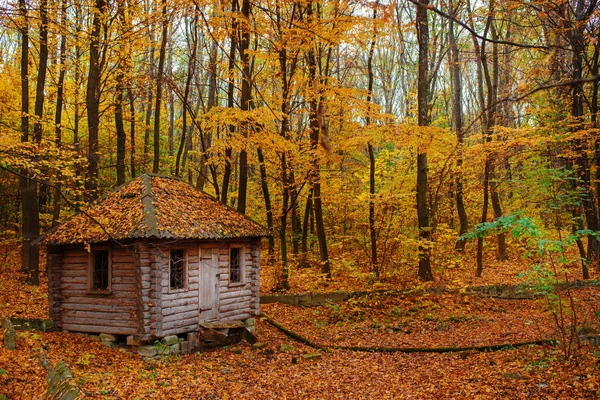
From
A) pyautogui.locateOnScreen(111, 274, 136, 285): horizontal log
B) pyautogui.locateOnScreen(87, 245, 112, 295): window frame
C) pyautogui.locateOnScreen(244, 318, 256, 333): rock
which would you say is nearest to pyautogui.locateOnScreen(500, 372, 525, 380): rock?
pyautogui.locateOnScreen(244, 318, 256, 333): rock

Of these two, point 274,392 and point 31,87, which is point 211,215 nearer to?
point 274,392

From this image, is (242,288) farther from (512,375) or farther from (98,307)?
(512,375)

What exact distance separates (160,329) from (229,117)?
22.8 ft

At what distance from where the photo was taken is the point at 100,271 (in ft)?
40.7

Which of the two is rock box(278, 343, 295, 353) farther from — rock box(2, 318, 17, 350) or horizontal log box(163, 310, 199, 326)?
rock box(2, 318, 17, 350)

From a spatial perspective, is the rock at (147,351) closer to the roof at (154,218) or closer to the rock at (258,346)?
the rock at (258,346)

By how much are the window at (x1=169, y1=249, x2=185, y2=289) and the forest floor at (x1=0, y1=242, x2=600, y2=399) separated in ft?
6.38

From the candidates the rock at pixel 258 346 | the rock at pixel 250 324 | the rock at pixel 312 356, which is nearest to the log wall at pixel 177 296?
the rock at pixel 258 346

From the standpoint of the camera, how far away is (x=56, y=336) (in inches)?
467

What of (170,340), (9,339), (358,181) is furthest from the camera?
(358,181)

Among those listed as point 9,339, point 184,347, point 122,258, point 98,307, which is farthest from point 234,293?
point 9,339

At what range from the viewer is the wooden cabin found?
454 inches

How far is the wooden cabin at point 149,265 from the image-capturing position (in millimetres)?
11523

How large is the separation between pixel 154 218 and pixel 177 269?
5.71ft
